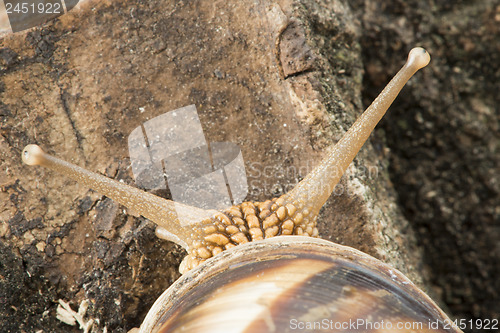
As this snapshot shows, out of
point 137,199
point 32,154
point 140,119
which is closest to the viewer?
point 32,154

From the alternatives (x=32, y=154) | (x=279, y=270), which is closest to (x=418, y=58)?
(x=279, y=270)

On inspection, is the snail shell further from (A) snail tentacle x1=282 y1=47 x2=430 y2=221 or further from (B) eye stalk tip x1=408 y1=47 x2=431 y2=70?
(B) eye stalk tip x1=408 y1=47 x2=431 y2=70

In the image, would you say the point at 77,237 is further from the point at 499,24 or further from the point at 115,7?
the point at 499,24

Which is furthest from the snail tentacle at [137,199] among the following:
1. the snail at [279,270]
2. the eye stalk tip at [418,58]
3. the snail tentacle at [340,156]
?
the eye stalk tip at [418,58]

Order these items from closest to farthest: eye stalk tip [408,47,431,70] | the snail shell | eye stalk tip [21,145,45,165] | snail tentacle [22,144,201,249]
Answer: the snail shell < eye stalk tip [21,145,45,165] < snail tentacle [22,144,201,249] < eye stalk tip [408,47,431,70]

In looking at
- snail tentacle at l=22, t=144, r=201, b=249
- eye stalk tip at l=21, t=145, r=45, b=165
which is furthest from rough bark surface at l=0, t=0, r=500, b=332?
eye stalk tip at l=21, t=145, r=45, b=165

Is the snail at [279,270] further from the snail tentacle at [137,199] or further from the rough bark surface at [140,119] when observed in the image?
the rough bark surface at [140,119]

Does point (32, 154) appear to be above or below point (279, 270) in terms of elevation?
above

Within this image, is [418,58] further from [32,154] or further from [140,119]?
[32,154]
